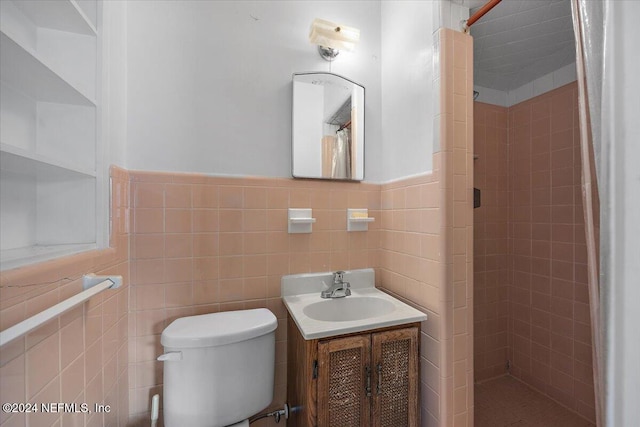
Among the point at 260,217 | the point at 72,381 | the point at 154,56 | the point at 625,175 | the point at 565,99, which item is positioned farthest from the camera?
the point at 565,99

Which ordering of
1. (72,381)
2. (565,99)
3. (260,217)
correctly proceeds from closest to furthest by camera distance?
(72,381), (260,217), (565,99)

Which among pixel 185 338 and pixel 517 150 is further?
pixel 517 150

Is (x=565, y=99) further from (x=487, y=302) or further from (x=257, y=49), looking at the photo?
(x=257, y=49)

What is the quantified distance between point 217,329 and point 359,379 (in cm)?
60

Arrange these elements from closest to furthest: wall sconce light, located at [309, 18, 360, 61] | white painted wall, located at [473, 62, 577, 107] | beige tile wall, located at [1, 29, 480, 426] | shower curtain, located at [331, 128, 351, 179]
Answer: beige tile wall, located at [1, 29, 480, 426], wall sconce light, located at [309, 18, 360, 61], shower curtain, located at [331, 128, 351, 179], white painted wall, located at [473, 62, 577, 107]

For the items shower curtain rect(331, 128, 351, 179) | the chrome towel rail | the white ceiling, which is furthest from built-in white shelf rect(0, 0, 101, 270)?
the white ceiling

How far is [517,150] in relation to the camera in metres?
1.96

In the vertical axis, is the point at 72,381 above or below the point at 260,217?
below

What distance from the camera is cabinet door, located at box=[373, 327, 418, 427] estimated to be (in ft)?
3.29

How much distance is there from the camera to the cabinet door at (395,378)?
1.00m

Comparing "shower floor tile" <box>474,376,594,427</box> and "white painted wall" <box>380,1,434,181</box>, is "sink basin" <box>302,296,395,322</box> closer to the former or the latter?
"white painted wall" <box>380,1,434,181</box>

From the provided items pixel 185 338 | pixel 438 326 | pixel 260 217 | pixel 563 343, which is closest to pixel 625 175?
pixel 438 326

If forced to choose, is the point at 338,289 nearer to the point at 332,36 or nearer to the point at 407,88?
the point at 407,88

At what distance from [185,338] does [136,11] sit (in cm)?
144
